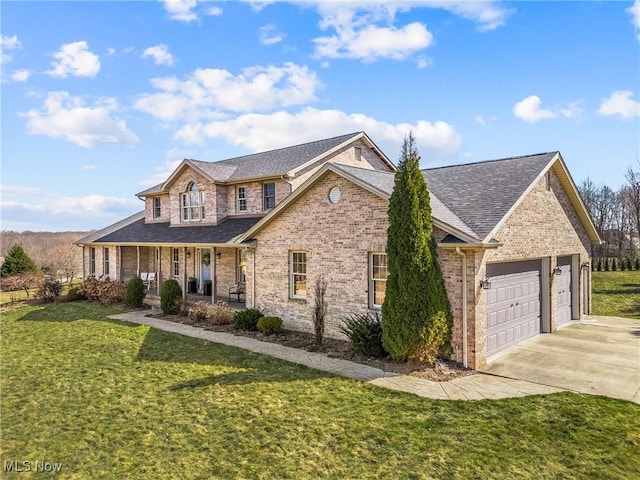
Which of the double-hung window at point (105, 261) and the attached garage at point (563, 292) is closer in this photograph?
the attached garage at point (563, 292)

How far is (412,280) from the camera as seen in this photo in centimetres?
977

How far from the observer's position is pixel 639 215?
35.3 metres

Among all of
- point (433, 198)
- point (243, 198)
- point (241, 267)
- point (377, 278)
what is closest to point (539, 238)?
point (433, 198)

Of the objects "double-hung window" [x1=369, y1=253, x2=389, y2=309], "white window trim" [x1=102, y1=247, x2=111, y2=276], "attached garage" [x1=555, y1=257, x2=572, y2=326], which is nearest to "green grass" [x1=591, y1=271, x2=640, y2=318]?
"attached garage" [x1=555, y1=257, x2=572, y2=326]

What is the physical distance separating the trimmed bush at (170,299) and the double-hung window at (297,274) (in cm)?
656

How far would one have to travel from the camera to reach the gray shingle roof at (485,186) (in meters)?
11.0

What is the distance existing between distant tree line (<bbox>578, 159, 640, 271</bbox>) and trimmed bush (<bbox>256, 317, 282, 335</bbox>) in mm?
31944

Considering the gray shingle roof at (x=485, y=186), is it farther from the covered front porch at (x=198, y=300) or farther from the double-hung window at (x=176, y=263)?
the double-hung window at (x=176, y=263)

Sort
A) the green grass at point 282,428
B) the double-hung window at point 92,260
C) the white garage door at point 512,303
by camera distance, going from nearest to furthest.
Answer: the green grass at point 282,428, the white garage door at point 512,303, the double-hung window at point 92,260

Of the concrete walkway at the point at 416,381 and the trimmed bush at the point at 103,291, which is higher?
the trimmed bush at the point at 103,291

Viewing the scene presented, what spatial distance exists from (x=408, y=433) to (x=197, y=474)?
3343 millimetres

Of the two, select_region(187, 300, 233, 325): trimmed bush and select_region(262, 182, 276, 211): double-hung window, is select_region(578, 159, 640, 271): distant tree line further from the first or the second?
select_region(187, 300, 233, 325): trimmed bush

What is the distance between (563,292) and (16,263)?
4000 centimetres

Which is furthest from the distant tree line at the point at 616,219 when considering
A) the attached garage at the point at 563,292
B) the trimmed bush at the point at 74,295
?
the trimmed bush at the point at 74,295
